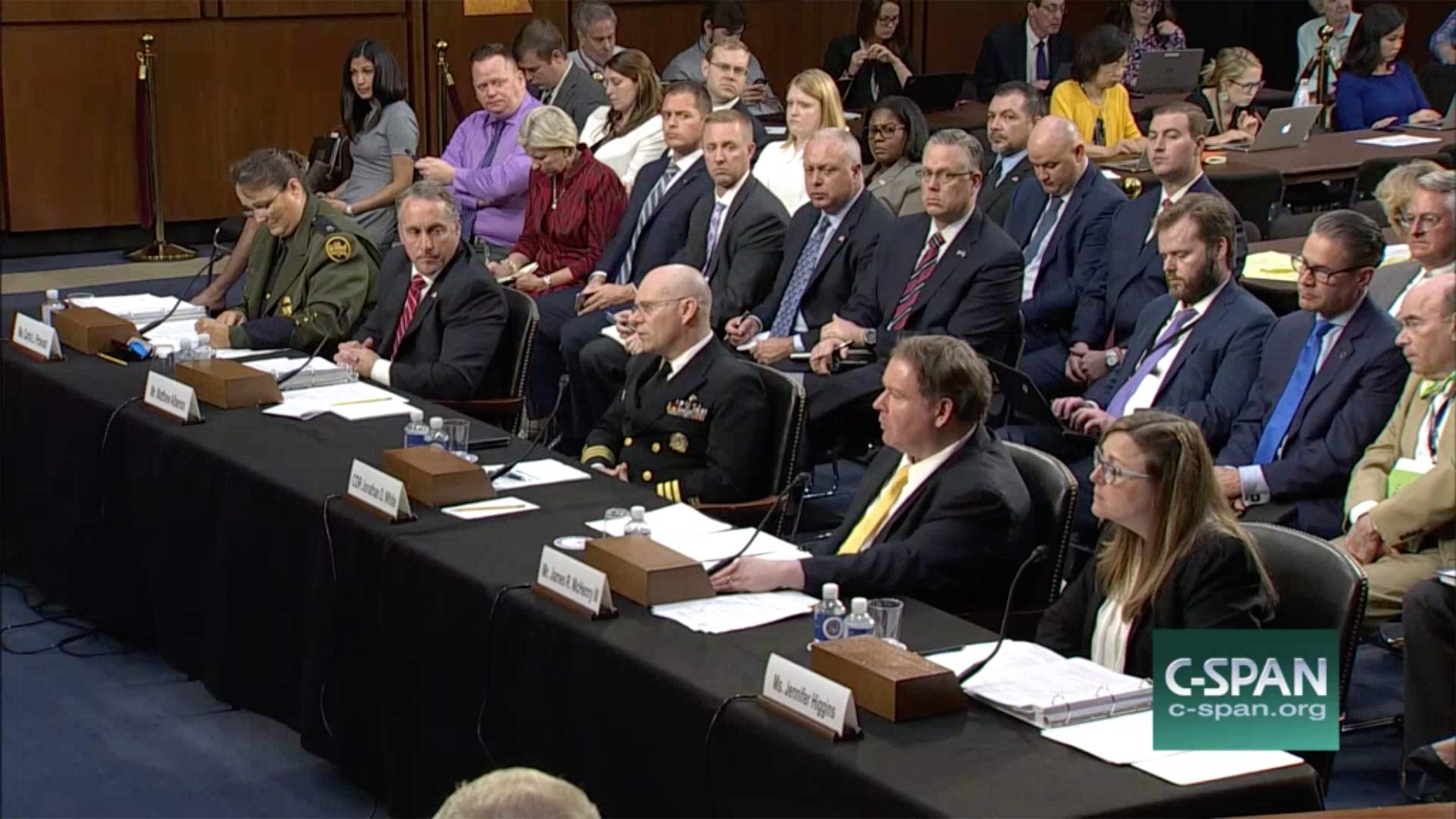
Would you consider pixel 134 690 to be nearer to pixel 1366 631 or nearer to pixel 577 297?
pixel 577 297

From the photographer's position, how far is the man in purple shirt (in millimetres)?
7223

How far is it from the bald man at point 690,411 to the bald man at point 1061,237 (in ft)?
5.11

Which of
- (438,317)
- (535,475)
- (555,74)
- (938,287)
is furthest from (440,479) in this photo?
(555,74)

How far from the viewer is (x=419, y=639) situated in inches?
145

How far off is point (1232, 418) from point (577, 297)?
2.63m

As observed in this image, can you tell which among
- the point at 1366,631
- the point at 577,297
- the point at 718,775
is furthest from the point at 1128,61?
the point at 718,775

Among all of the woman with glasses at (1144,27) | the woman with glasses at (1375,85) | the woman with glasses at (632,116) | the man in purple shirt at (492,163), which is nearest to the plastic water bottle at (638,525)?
the man in purple shirt at (492,163)

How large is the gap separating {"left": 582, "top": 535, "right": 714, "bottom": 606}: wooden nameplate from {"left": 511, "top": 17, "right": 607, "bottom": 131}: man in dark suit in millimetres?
4782

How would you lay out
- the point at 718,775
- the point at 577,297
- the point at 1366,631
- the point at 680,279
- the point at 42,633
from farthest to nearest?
the point at 577,297, the point at 42,633, the point at 680,279, the point at 1366,631, the point at 718,775

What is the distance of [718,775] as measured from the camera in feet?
9.49

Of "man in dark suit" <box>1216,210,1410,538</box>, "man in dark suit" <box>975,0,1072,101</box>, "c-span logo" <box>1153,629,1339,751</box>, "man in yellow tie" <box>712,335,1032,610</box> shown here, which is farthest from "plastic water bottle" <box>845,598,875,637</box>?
"man in dark suit" <box>975,0,1072,101</box>

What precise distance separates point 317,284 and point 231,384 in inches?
40.6

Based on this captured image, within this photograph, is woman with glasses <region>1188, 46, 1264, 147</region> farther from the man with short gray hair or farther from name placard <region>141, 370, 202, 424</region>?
name placard <region>141, 370, 202, 424</region>

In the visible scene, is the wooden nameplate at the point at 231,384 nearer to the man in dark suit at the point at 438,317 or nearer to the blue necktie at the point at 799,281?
the man in dark suit at the point at 438,317
